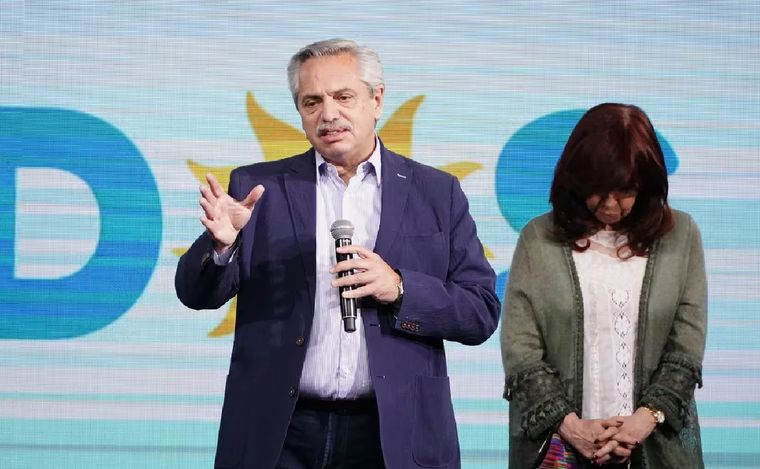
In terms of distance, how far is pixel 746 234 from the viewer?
4.28 metres

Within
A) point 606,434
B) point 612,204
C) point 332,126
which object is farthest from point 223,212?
point 606,434

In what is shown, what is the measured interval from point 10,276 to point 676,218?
255cm

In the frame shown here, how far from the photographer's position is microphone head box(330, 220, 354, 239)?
2619 mm

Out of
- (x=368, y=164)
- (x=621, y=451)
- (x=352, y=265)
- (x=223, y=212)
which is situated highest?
(x=368, y=164)

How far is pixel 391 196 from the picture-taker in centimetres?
288

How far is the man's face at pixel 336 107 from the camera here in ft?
9.45

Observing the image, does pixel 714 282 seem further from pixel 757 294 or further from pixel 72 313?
pixel 72 313

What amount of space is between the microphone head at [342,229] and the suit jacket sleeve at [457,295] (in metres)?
0.16

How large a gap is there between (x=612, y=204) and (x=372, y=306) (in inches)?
22.8

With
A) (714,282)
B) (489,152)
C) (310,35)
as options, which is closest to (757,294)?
(714,282)

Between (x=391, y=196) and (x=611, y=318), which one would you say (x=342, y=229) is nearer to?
(x=391, y=196)

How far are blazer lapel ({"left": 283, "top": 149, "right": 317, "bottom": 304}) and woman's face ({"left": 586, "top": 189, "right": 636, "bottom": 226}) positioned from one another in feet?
2.08

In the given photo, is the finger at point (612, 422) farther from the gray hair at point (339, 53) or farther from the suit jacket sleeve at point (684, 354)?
the gray hair at point (339, 53)

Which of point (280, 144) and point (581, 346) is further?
point (280, 144)
